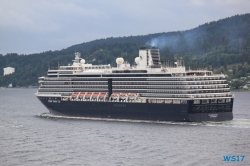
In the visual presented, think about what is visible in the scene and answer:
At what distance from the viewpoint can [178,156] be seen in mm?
56531

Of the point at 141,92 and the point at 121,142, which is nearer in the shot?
the point at 121,142

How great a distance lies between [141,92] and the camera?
8400cm

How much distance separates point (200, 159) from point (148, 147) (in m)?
7.99

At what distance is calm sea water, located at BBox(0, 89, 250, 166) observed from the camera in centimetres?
5541

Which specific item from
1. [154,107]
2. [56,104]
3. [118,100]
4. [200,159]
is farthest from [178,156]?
[56,104]

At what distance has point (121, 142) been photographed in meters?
64.7

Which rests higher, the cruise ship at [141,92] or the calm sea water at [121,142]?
the cruise ship at [141,92]

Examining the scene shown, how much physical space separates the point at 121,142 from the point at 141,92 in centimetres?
2020

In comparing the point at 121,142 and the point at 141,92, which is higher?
the point at 141,92

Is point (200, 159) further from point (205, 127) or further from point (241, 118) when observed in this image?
point (241, 118)

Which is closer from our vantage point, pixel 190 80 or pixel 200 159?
pixel 200 159

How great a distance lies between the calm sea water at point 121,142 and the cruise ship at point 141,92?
1948mm

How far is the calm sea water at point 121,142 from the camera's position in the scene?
55.4 metres

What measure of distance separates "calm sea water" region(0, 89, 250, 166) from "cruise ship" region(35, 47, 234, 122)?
76.7 inches
